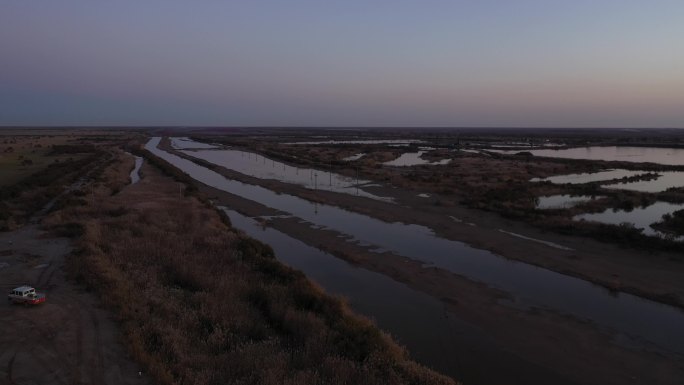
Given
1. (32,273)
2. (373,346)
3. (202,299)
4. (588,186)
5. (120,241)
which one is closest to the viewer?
(373,346)

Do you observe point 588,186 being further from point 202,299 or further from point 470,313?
point 202,299

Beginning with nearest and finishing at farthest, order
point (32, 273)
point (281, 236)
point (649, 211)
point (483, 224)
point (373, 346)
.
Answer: point (373, 346), point (32, 273), point (281, 236), point (483, 224), point (649, 211)

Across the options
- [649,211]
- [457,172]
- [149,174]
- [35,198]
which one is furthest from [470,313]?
[149,174]

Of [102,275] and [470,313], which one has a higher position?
[102,275]

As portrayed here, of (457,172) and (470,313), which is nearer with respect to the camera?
(470,313)

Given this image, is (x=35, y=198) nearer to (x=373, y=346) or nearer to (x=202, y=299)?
(x=202, y=299)

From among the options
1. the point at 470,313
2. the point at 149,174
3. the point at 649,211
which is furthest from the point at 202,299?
the point at 149,174
